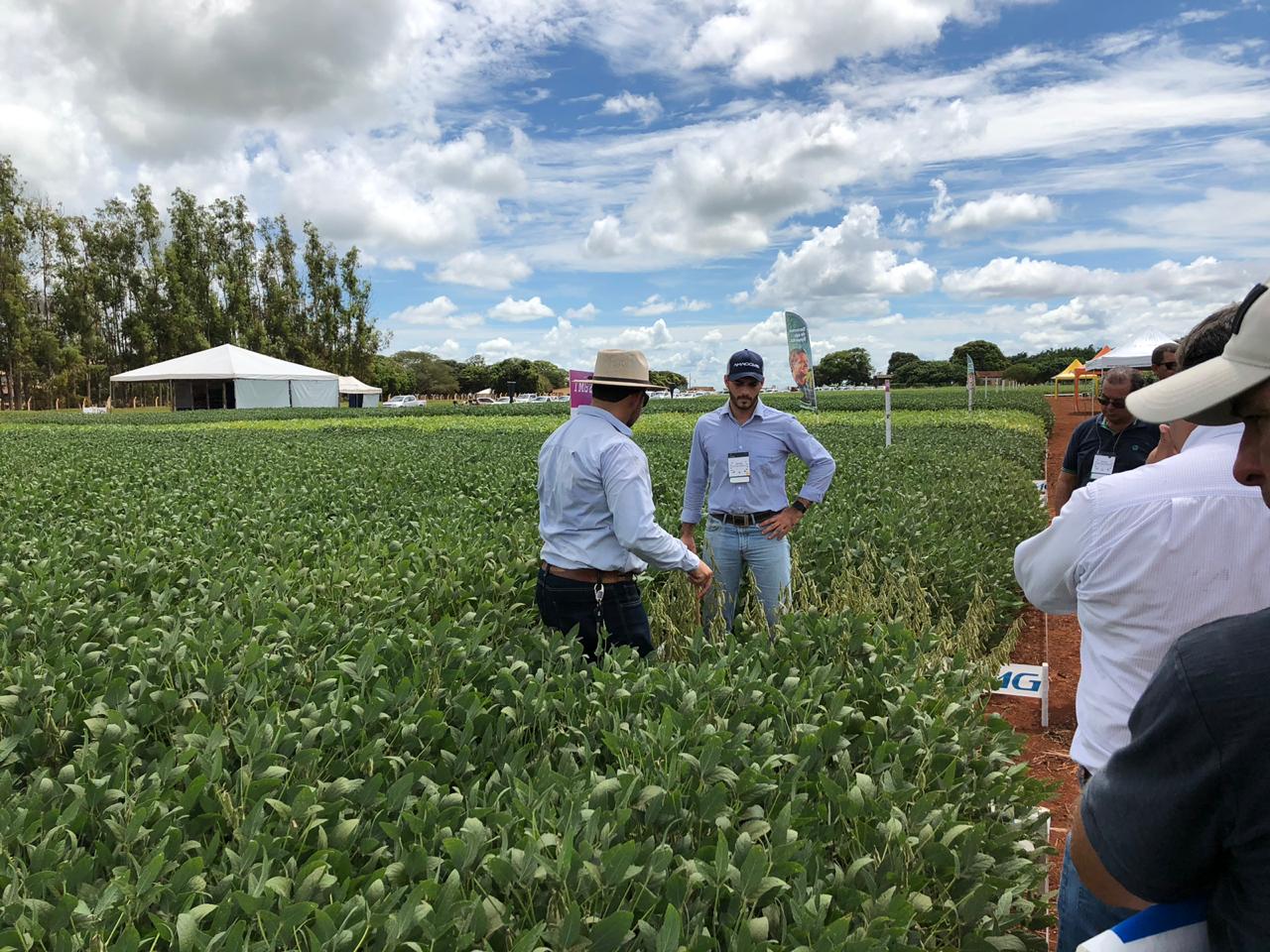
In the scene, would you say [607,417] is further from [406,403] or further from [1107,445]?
[406,403]

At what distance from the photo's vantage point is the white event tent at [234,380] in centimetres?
5494

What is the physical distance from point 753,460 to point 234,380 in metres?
58.7

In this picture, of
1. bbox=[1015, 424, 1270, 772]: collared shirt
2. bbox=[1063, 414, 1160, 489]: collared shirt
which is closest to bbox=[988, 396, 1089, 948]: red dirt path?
bbox=[1015, 424, 1270, 772]: collared shirt

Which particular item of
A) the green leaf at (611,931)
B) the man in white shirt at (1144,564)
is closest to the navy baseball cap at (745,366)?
the man in white shirt at (1144,564)

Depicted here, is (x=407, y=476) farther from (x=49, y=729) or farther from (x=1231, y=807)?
(x=1231, y=807)

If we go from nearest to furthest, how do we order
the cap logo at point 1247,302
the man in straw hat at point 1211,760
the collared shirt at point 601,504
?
1. the man in straw hat at point 1211,760
2. the cap logo at point 1247,302
3. the collared shirt at point 601,504

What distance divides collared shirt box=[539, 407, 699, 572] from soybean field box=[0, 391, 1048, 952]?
46 centimetres

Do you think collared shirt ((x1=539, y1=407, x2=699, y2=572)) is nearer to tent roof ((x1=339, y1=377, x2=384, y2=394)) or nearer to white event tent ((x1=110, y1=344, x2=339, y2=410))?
white event tent ((x1=110, y1=344, x2=339, y2=410))

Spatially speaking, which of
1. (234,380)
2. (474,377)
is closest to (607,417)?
(234,380)

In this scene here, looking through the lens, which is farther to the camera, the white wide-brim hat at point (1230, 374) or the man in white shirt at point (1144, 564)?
the man in white shirt at point (1144, 564)

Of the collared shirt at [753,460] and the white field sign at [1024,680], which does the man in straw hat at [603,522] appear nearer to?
the collared shirt at [753,460]

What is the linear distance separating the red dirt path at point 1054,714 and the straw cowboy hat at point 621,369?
2375 millimetres

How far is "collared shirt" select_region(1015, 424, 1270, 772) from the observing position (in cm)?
188

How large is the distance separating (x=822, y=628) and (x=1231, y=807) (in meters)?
2.91
